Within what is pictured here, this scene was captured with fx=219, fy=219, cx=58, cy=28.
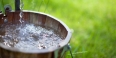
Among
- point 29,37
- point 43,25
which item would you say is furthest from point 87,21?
point 29,37

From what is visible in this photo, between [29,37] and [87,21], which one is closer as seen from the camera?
[29,37]

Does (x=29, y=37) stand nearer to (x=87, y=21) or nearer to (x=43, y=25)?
(x=43, y=25)

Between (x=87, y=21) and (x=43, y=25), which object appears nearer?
(x=43, y=25)

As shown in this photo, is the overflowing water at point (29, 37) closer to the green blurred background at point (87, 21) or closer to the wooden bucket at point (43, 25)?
the wooden bucket at point (43, 25)

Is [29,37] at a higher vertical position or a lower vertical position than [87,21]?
higher

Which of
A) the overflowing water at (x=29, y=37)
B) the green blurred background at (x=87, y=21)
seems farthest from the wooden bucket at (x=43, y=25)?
the green blurred background at (x=87, y=21)

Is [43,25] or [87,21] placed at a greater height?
[43,25]

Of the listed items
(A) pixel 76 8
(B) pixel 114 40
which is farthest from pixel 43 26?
(A) pixel 76 8
